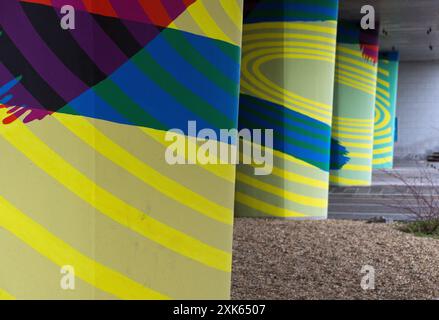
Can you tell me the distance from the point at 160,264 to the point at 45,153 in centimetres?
93

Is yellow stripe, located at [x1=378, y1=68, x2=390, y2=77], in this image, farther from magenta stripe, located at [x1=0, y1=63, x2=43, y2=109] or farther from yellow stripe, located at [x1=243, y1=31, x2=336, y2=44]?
magenta stripe, located at [x1=0, y1=63, x2=43, y2=109]

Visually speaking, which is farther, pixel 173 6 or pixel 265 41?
pixel 265 41

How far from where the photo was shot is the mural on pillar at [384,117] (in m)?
21.6

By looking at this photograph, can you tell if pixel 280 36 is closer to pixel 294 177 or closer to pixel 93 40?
pixel 294 177

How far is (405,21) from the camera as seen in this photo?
16.9m

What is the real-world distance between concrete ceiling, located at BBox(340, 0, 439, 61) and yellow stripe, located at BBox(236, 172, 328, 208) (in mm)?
5897

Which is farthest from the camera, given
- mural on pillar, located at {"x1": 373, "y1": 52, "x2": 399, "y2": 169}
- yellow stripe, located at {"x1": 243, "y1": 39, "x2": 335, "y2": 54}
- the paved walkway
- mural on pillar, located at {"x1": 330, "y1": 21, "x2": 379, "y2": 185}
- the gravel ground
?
mural on pillar, located at {"x1": 373, "y1": 52, "x2": 399, "y2": 169}

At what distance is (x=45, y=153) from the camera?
11.1 feet

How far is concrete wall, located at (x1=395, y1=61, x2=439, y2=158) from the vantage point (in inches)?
1110

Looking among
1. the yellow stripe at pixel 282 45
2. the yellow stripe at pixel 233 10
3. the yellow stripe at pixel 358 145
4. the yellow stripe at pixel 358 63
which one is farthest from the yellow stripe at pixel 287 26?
the yellow stripe at pixel 358 145

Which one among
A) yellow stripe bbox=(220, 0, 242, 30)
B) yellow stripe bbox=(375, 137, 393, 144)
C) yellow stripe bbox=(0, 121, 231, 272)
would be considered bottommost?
yellow stripe bbox=(0, 121, 231, 272)

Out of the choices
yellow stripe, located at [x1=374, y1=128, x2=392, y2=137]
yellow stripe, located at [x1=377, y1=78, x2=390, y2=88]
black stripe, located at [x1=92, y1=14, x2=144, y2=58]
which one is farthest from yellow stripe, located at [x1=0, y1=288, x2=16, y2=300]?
yellow stripe, located at [x1=377, y1=78, x2=390, y2=88]
